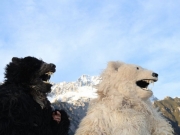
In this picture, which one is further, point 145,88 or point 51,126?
point 145,88

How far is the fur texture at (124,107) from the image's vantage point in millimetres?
6590

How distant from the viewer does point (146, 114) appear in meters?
6.97

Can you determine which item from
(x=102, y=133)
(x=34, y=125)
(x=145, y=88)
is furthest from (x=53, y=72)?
(x=145, y=88)

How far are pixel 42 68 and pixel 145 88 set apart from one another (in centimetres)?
242

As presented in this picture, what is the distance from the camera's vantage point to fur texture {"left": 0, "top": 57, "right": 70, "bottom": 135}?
5402 mm

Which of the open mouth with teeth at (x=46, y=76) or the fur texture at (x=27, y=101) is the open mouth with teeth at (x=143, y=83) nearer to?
the fur texture at (x=27, y=101)

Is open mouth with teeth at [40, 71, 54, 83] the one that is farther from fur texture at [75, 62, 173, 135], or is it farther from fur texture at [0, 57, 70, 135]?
fur texture at [75, 62, 173, 135]

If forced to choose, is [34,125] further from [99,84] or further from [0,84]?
[99,84]

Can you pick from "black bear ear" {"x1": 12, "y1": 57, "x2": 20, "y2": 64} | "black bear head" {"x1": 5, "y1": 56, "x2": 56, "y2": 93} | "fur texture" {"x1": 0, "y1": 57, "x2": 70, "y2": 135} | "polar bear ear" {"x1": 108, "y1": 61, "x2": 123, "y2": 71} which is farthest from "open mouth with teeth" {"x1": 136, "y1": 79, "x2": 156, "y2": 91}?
"black bear ear" {"x1": 12, "y1": 57, "x2": 20, "y2": 64}

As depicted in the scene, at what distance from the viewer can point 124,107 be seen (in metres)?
6.84

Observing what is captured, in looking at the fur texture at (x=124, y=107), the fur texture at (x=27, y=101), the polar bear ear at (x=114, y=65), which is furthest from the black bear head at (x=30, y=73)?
the polar bear ear at (x=114, y=65)

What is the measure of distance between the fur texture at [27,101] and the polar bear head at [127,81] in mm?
1277

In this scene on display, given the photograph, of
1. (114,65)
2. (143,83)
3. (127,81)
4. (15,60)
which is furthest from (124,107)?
(15,60)

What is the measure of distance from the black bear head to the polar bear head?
59.5 inches
